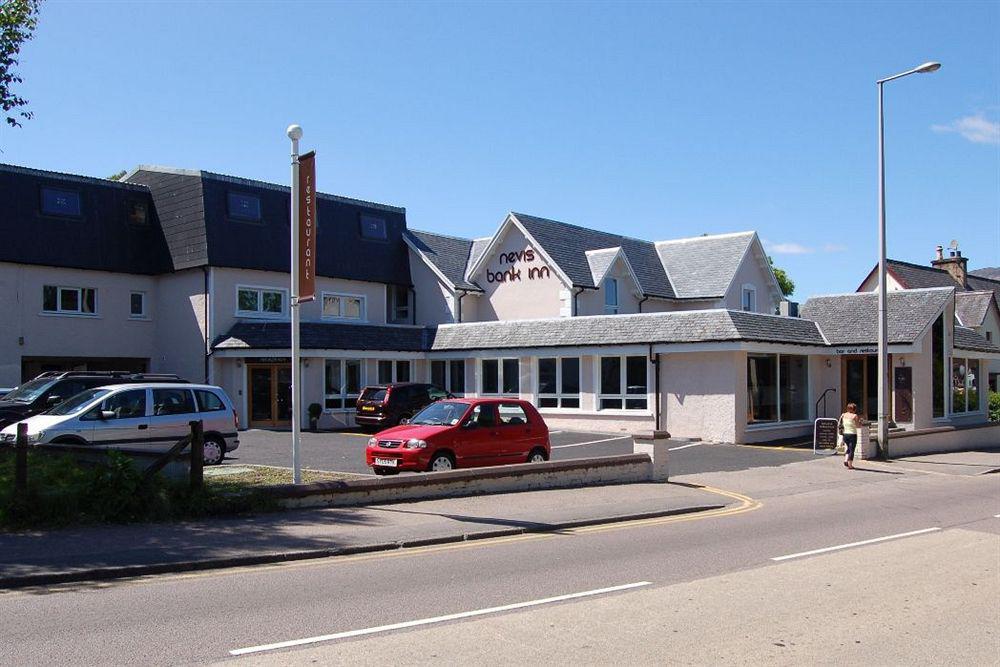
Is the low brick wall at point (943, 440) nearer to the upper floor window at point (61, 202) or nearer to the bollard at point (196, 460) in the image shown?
the bollard at point (196, 460)

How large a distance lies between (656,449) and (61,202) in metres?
23.9

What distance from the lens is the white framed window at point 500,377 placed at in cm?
3303

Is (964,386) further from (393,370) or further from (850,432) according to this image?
(393,370)

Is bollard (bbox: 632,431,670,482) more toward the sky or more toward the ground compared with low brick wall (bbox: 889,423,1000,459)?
more toward the sky

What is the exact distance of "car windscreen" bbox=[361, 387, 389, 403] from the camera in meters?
28.9

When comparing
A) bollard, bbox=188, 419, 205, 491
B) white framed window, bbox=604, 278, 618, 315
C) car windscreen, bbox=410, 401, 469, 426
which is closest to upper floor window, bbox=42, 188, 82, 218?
car windscreen, bbox=410, 401, 469, 426

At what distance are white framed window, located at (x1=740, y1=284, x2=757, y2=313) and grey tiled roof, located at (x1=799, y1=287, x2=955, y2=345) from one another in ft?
25.8

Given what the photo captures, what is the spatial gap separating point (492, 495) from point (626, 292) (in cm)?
2489

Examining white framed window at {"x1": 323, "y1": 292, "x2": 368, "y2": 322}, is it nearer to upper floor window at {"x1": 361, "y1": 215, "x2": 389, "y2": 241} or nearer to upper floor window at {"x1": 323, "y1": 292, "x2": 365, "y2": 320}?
upper floor window at {"x1": 323, "y1": 292, "x2": 365, "y2": 320}

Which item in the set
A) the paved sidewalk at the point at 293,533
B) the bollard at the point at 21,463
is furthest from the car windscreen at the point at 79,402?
the paved sidewalk at the point at 293,533

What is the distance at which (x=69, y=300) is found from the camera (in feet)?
104

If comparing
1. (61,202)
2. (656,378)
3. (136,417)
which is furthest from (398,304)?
(136,417)

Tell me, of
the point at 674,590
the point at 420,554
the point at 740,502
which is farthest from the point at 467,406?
the point at 674,590

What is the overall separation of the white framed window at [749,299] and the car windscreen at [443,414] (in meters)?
26.6
